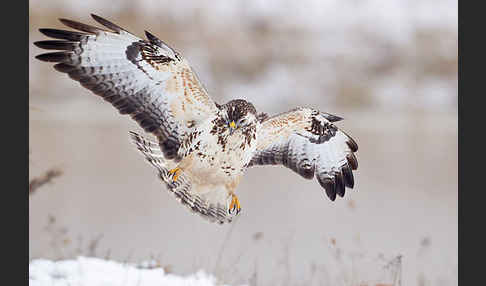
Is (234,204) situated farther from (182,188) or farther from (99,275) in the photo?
(99,275)

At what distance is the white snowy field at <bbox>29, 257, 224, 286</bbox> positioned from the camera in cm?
259

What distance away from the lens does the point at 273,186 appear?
2.71 metres

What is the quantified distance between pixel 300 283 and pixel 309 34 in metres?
1.27

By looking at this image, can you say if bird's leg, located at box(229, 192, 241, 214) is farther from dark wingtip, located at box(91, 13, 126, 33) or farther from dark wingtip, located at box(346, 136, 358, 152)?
dark wingtip, located at box(91, 13, 126, 33)

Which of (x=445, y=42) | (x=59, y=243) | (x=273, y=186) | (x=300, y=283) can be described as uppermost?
(x=445, y=42)

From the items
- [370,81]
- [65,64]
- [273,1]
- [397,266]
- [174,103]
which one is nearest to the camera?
[65,64]

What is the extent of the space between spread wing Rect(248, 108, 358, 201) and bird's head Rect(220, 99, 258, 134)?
0.17 m

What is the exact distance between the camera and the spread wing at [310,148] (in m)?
2.42

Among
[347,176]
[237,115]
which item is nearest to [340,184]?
[347,176]

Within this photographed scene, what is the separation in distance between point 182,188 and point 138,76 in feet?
1.67

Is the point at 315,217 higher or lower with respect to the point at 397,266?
higher

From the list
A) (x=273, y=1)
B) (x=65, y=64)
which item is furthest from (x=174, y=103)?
(x=273, y=1)

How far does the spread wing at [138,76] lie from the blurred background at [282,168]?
0.78ft

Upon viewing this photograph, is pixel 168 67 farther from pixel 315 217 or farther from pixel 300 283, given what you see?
pixel 300 283
